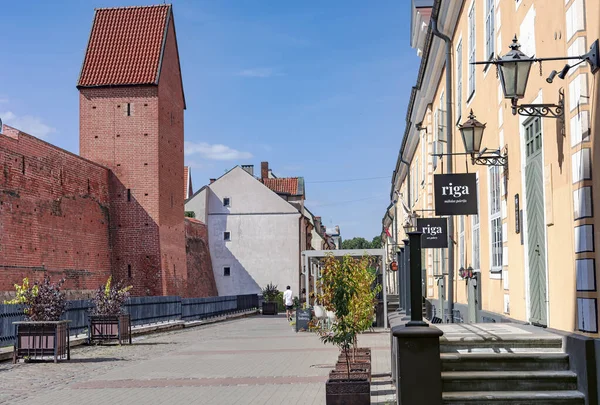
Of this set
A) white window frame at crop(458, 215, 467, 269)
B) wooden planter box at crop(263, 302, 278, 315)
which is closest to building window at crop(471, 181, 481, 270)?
white window frame at crop(458, 215, 467, 269)

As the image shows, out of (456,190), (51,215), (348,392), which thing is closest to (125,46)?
(51,215)

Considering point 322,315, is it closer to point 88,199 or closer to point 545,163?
point 545,163

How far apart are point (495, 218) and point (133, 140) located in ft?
106

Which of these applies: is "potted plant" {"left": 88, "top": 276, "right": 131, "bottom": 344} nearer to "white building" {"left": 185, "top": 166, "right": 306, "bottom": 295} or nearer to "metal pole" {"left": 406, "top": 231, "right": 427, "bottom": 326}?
"metal pole" {"left": 406, "top": 231, "right": 427, "bottom": 326}

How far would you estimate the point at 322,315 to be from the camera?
15977 mm

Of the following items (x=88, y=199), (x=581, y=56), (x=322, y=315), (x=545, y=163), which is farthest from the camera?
(x=88, y=199)

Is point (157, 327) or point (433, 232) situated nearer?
point (433, 232)

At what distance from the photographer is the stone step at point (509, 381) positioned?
26.8 ft

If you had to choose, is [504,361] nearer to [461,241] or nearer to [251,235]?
[461,241]

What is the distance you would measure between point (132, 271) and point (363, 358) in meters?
31.9

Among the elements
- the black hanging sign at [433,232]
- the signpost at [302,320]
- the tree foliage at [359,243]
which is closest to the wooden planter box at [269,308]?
the signpost at [302,320]

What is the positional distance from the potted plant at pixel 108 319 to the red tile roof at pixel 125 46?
22.2 metres

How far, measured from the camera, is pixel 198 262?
58.8m

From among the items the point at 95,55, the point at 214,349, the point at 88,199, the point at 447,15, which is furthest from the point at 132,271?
the point at 447,15
